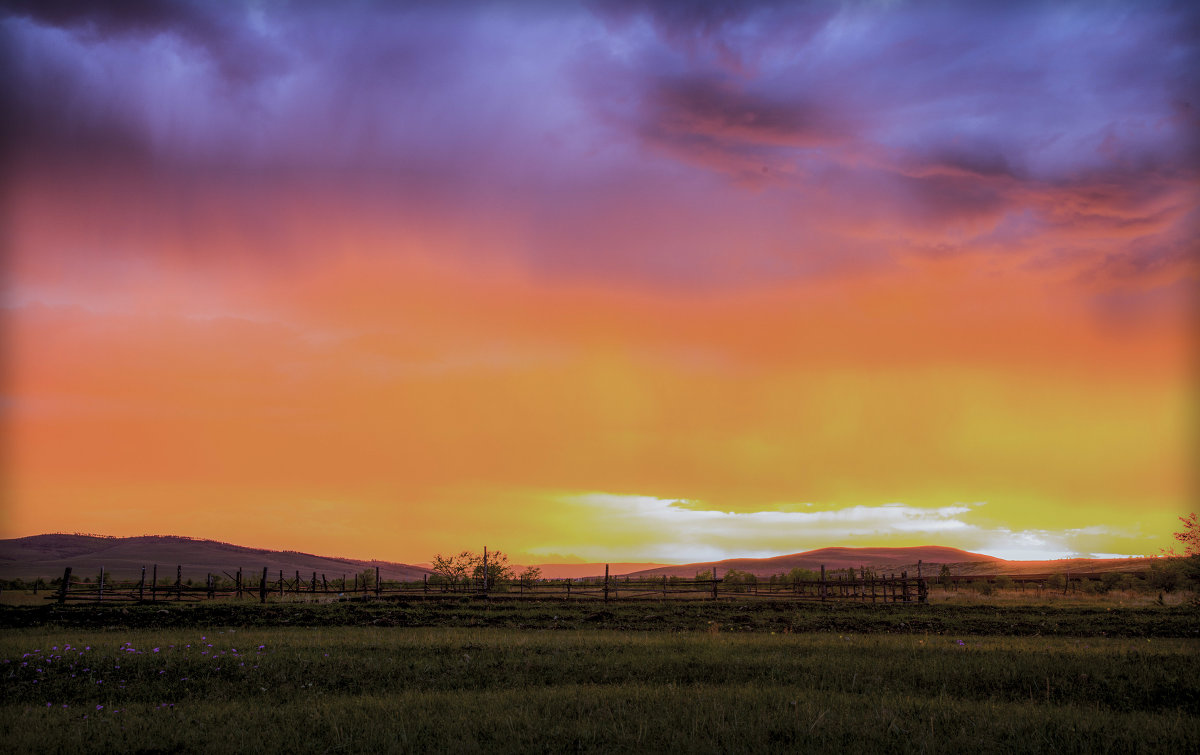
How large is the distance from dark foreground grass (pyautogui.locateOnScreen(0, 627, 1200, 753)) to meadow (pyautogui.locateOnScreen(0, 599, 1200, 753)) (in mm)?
44

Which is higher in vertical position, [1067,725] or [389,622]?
[1067,725]

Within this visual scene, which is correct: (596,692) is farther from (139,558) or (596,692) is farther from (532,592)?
(139,558)

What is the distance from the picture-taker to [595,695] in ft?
34.9

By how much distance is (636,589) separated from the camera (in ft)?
195

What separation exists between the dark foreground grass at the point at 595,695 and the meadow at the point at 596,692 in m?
0.04

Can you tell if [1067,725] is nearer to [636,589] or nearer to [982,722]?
[982,722]

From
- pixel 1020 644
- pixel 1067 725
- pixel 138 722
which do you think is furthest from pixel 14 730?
pixel 1020 644

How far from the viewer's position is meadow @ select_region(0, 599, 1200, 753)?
8586 mm

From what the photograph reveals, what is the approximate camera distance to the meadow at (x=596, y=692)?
859 cm

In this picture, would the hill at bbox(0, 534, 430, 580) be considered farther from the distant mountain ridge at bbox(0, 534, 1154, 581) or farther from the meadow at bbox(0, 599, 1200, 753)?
the meadow at bbox(0, 599, 1200, 753)

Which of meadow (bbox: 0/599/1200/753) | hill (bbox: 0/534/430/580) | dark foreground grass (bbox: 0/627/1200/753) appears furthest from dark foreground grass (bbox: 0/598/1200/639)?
hill (bbox: 0/534/430/580)

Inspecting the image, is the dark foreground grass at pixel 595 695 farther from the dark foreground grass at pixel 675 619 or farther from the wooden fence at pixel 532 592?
the wooden fence at pixel 532 592

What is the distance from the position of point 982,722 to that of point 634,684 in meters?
5.30

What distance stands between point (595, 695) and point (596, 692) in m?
0.28
